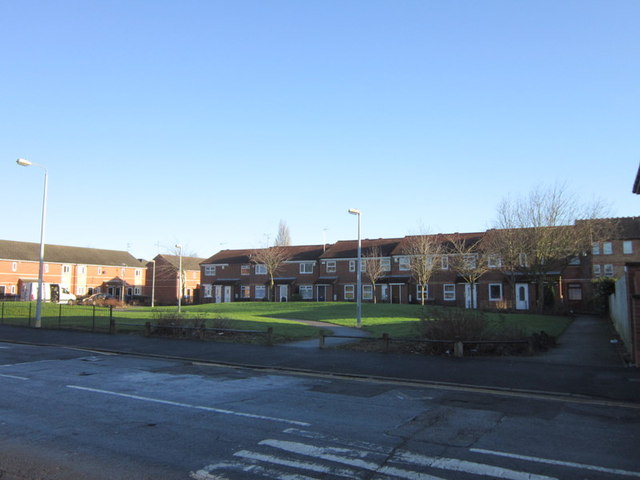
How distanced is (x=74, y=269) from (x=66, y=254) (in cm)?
275

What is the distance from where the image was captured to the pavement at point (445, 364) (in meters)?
10.9

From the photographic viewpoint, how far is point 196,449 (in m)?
6.31

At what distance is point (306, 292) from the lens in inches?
2357

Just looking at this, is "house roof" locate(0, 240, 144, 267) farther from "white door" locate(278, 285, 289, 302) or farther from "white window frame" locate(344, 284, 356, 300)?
"white window frame" locate(344, 284, 356, 300)

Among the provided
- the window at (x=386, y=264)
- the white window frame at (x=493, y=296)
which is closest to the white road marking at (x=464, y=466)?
the white window frame at (x=493, y=296)

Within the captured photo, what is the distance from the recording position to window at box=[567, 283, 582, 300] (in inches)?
1919

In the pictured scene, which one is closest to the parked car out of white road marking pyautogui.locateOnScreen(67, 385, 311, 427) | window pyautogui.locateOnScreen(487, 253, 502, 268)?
window pyautogui.locateOnScreen(487, 253, 502, 268)

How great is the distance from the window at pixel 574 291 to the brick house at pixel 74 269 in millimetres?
57577

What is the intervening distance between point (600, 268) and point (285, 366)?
53.6 metres

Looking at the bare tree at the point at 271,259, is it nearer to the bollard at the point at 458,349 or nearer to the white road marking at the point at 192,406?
the bollard at the point at 458,349

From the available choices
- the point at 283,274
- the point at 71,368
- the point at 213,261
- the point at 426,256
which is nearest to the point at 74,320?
the point at 71,368

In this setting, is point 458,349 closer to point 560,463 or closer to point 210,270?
point 560,463

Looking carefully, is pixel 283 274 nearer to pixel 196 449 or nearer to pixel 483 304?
pixel 483 304

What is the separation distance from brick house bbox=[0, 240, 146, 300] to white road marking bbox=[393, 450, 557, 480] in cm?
7194
